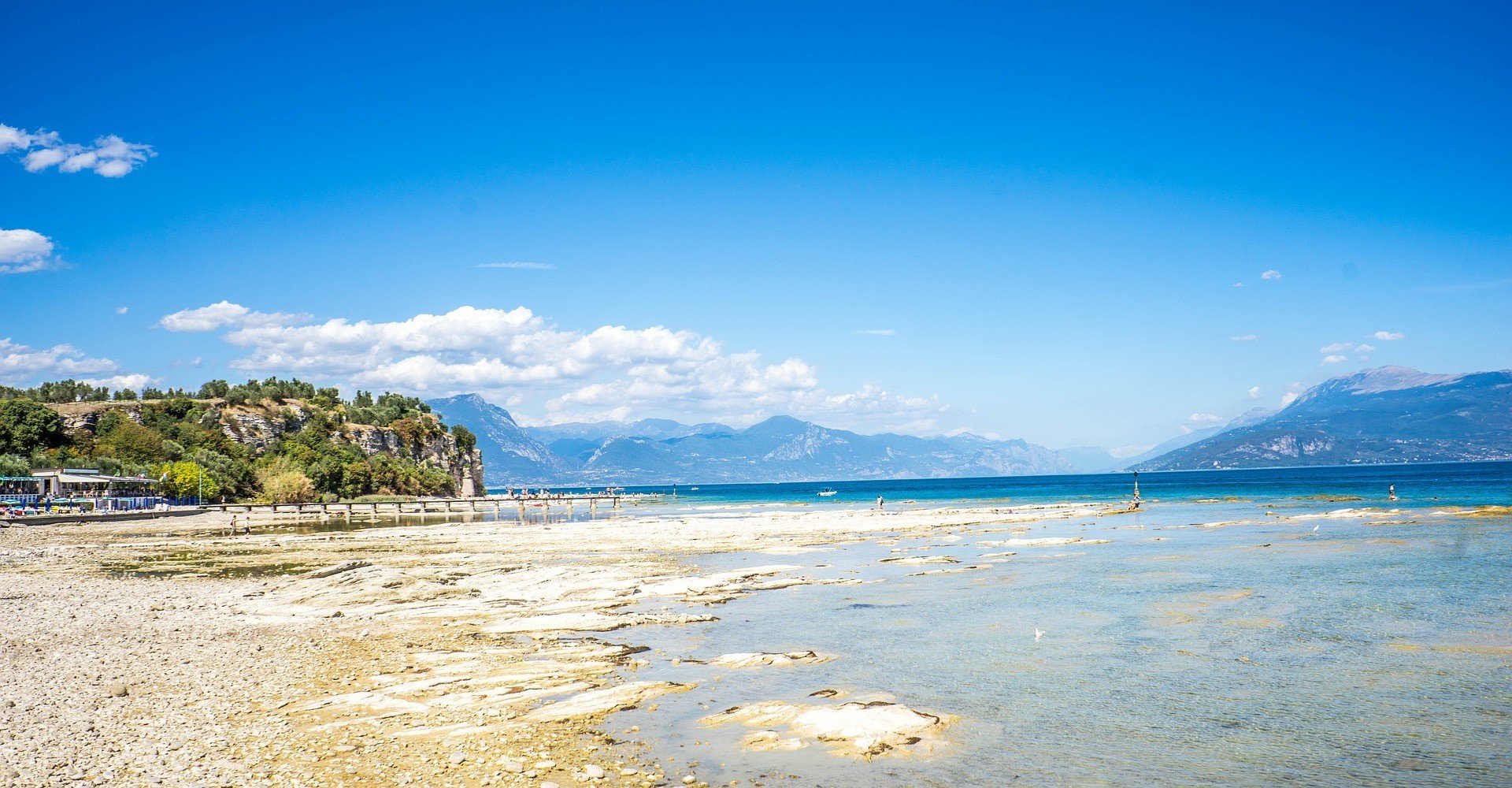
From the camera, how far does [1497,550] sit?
3584cm

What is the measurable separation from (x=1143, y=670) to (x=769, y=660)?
7.39 metres

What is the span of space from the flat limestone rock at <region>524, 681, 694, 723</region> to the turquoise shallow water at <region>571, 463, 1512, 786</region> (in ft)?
1.46

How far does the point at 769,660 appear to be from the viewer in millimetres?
17234

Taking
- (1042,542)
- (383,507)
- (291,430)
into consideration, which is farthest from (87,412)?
(1042,542)

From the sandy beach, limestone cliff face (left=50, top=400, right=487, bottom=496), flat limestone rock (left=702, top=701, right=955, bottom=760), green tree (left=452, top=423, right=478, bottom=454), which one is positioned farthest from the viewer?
green tree (left=452, top=423, right=478, bottom=454)

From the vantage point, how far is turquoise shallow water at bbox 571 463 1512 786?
11516 mm

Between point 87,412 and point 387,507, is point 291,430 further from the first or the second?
point 387,507

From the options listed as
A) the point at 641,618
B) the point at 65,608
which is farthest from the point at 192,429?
the point at 641,618

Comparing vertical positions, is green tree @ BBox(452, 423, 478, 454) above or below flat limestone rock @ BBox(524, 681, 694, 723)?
above

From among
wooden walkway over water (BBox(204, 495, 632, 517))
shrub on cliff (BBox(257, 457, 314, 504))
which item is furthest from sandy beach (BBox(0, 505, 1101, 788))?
shrub on cliff (BBox(257, 457, 314, 504))

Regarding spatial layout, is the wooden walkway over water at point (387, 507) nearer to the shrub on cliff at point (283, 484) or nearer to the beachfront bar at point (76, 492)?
the shrub on cliff at point (283, 484)

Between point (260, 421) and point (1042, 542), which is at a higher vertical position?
point (260, 421)

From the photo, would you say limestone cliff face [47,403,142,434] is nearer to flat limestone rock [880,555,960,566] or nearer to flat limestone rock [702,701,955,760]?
flat limestone rock [880,555,960,566]

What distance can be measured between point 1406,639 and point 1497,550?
2362 cm
